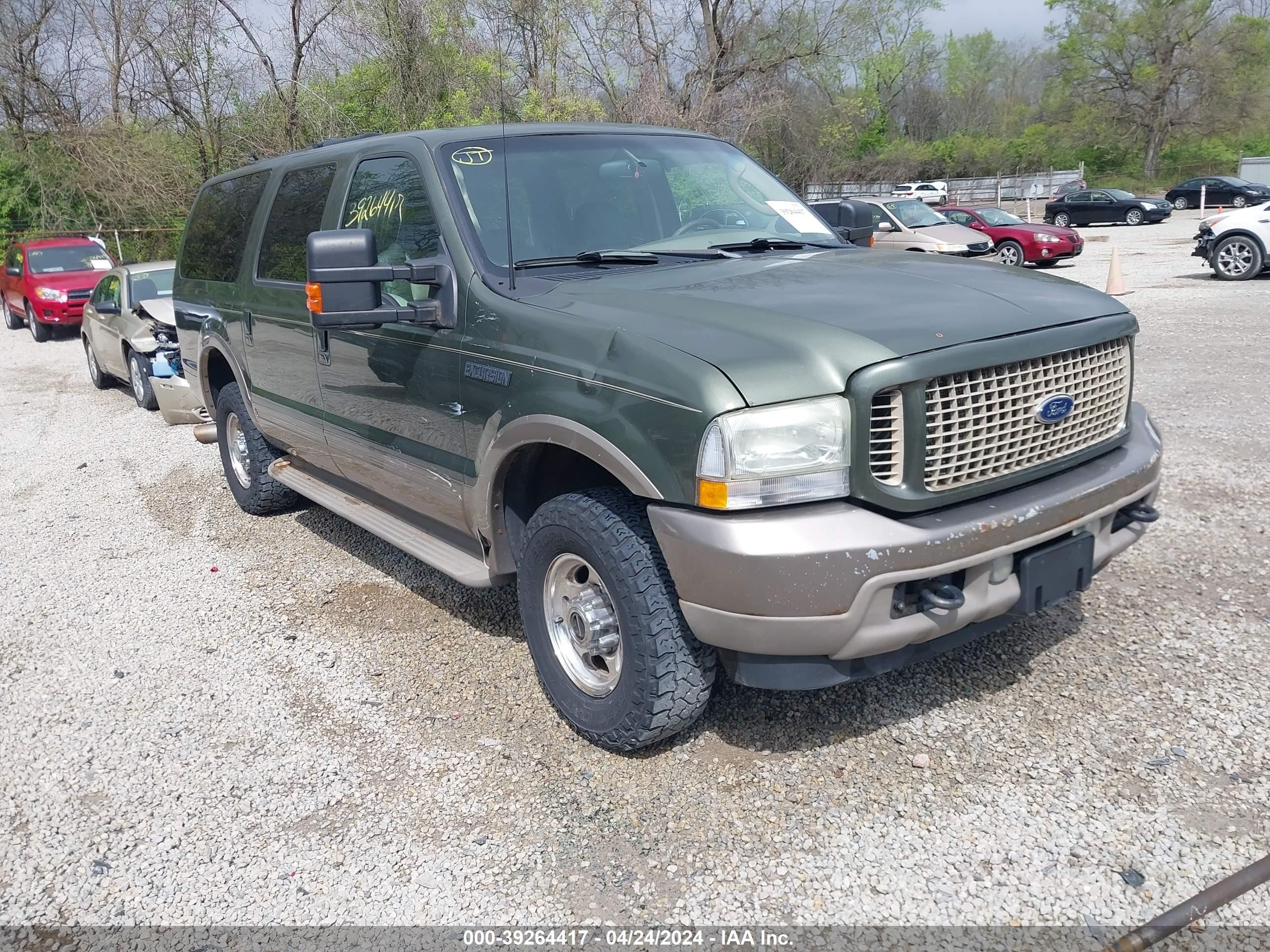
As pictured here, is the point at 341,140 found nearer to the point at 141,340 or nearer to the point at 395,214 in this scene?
the point at 395,214

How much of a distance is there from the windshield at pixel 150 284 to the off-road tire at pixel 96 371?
140 centimetres

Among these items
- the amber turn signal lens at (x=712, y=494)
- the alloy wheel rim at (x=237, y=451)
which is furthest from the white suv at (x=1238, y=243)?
the amber turn signal lens at (x=712, y=494)

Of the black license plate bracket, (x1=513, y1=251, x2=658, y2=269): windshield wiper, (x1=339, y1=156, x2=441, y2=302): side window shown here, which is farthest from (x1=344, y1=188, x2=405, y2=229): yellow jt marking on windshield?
the black license plate bracket

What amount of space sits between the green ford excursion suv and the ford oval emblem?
14 millimetres

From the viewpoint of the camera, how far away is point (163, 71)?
90.7 feet

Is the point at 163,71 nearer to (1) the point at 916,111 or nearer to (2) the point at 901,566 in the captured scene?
(2) the point at 901,566

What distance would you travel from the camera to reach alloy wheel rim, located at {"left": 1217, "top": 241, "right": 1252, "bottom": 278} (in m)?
16.2

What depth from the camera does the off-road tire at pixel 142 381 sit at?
33.9ft

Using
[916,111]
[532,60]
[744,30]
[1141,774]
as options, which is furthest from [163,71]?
[916,111]

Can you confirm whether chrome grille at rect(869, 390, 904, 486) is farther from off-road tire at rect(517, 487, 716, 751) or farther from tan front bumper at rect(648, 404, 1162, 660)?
off-road tire at rect(517, 487, 716, 751)

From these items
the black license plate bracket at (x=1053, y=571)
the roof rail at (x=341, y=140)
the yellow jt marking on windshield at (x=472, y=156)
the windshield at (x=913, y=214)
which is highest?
the roof rail at (x=341, y=140)

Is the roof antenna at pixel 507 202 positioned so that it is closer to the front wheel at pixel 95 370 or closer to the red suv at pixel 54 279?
the front wheel at pixel 95 370

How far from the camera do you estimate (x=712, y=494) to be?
2.85 meters

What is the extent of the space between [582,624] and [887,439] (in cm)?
120
